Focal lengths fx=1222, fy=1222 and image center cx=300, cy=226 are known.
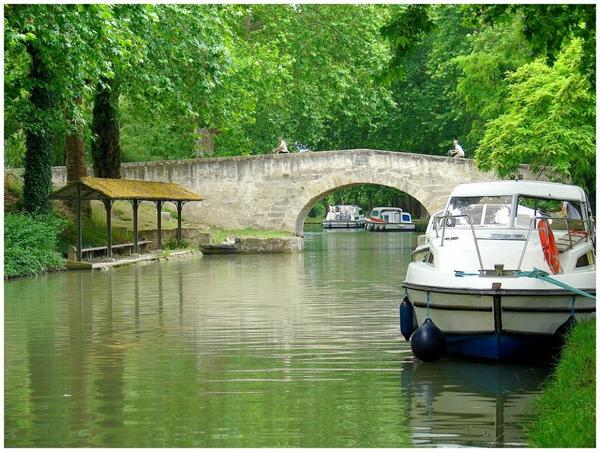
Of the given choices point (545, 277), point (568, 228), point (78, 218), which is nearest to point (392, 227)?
point (78, 218)

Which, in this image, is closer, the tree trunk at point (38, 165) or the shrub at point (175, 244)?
the tree trunk at point (38, 165)

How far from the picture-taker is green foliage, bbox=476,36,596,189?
32.8 m

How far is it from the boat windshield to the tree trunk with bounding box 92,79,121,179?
65.6 feet

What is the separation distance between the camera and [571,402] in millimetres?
8969

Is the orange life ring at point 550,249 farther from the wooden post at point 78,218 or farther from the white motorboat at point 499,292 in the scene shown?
the wooden post at point 78,218

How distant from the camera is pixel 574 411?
855 centimetres

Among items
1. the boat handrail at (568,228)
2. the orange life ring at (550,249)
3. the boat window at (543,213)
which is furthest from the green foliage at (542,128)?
the orange life ring at (550,249)

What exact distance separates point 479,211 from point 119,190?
16739 millimetres

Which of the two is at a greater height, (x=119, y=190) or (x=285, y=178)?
(x=285, y=178)

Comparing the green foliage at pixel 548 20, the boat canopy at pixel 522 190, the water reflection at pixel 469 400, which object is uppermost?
the green foliage at pixel 548 20

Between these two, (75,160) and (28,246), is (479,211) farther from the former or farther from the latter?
(75,160)

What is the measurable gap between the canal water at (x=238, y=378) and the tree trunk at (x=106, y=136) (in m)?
14.6

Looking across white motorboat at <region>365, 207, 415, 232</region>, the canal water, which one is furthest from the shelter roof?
white motorboat at <region>365, 207, 415, 232</region>

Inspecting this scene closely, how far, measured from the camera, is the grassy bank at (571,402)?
25.8 feet
